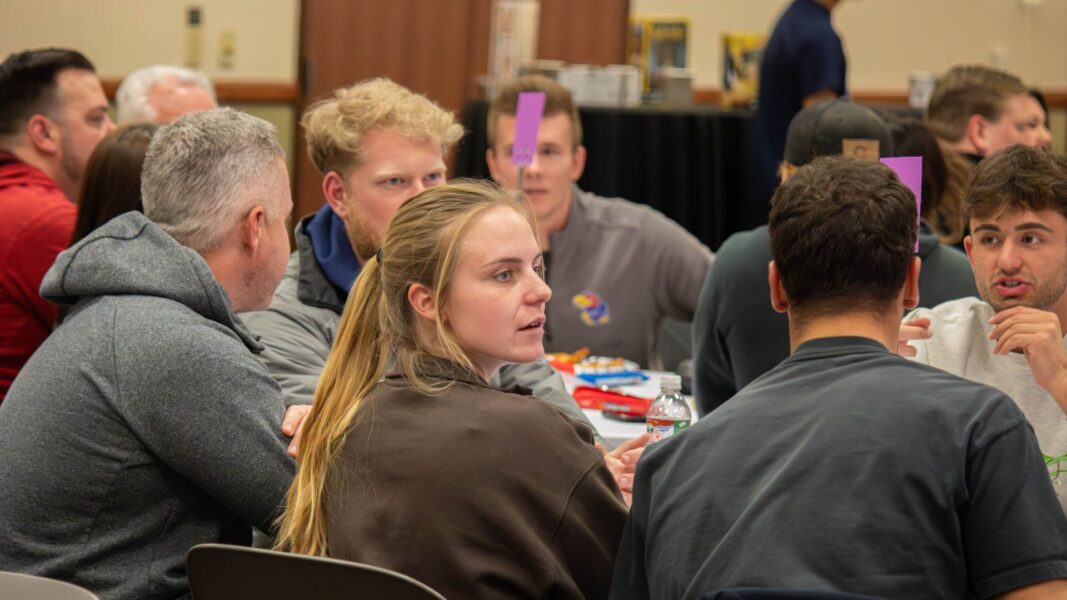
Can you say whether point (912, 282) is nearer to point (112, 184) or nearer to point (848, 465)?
point (848, 465)

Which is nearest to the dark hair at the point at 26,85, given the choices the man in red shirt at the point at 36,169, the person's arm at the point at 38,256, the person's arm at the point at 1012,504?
the man in red shirt at the point at 36,169

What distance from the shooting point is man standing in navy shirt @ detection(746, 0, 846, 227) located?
5363 millimetres

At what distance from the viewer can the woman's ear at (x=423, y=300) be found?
198 centimetres

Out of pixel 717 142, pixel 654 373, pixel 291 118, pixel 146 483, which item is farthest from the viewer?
pixel 291 118

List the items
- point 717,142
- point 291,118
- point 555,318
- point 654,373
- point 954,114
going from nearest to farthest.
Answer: point 654,373
point 555,318
point 954,114
point 717,142
point 291,118

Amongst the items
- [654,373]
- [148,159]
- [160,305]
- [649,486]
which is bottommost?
[654,373]

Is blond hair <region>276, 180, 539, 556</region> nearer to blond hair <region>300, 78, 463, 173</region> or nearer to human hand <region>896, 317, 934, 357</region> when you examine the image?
human hand <region>896, 317, 934, 357</region>

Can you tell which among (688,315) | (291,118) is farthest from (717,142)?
(291,118)

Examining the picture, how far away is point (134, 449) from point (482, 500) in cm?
63

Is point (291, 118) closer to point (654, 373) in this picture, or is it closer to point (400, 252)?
point (654, 373)

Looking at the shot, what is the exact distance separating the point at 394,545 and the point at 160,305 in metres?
0.61

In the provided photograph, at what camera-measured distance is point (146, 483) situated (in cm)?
201

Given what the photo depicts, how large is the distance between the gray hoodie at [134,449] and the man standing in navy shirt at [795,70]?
3.77 meters

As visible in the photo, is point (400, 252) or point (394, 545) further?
point (400, 252)
